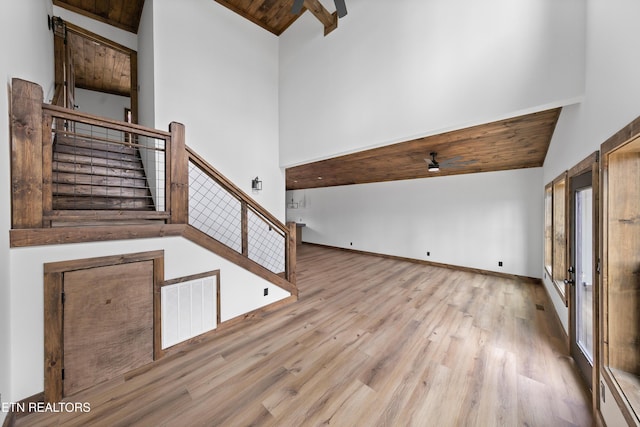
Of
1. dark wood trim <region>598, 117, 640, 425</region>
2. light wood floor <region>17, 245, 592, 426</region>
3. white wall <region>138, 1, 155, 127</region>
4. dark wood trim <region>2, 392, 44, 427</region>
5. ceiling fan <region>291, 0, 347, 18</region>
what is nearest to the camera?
dark wood trim <region>598, 117, 640, 425</region>

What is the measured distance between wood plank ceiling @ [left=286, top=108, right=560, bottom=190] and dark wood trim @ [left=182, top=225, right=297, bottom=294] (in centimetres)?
268

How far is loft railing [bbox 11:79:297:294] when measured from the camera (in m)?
1.69

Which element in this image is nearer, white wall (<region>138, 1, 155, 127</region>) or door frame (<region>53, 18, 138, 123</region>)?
white wall (<region>138, 1, 155, 127</region>)

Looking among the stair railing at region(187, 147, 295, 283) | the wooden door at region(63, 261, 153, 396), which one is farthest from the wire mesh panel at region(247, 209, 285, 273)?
the wooden door at region(63, 261, 153, 396)

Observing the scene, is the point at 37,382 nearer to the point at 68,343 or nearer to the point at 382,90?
the point at 68,343

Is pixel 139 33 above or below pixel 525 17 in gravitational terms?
above

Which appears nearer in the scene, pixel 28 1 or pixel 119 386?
pixel 119 386

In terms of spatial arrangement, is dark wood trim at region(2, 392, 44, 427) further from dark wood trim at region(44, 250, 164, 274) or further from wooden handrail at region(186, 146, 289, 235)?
wooden handrail at region(186, 146, 289, 235)

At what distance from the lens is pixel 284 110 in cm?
491

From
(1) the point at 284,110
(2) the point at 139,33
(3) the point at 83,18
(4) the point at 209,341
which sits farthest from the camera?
(1) the point at 284,110

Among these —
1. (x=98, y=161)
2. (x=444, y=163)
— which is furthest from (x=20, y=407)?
(x=444, y=163)

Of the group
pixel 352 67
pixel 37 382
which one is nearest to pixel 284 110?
pixel 352 67

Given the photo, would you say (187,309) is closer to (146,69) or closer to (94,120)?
(94,120)

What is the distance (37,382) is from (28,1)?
3664 millimetres
